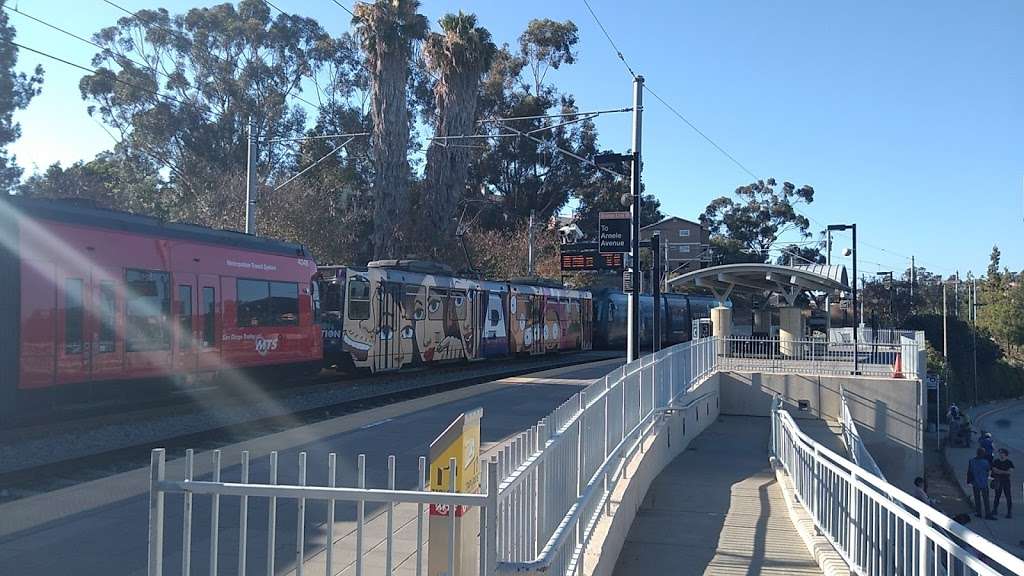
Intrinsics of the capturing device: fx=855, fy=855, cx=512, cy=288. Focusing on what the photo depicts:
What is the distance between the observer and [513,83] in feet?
191

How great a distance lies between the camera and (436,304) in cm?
2589

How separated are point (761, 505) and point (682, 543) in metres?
3.04

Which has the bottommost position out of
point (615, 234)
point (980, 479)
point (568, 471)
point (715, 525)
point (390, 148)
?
point (980, 479)

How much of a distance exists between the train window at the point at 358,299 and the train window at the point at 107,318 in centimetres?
825

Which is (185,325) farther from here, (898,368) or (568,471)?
(898,368)

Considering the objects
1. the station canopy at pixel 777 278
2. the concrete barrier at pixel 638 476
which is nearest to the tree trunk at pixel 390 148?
the station canopy at pixel 777 278

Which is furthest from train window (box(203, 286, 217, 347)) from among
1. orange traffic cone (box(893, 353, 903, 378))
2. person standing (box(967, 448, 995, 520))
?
orange traffic cone (box(893, 353, 903, 378))

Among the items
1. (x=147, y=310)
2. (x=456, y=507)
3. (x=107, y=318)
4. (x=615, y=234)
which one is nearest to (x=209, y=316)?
(x=147, y=310)

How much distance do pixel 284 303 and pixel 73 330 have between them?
6125 millimetres

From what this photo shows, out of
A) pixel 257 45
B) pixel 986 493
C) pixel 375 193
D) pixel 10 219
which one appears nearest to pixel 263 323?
pixel 10 219

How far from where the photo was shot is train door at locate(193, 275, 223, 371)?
52.7ft

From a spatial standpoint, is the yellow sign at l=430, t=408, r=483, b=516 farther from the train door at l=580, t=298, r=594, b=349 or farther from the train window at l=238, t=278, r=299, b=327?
the train door at l=580, t=298, r=594, b=349

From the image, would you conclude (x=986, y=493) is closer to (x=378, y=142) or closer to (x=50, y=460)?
(x=50, y=460)

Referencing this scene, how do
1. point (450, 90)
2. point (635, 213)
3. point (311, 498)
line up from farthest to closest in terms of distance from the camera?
point (450, 90)
point (635, 213)
point (311, 498)
